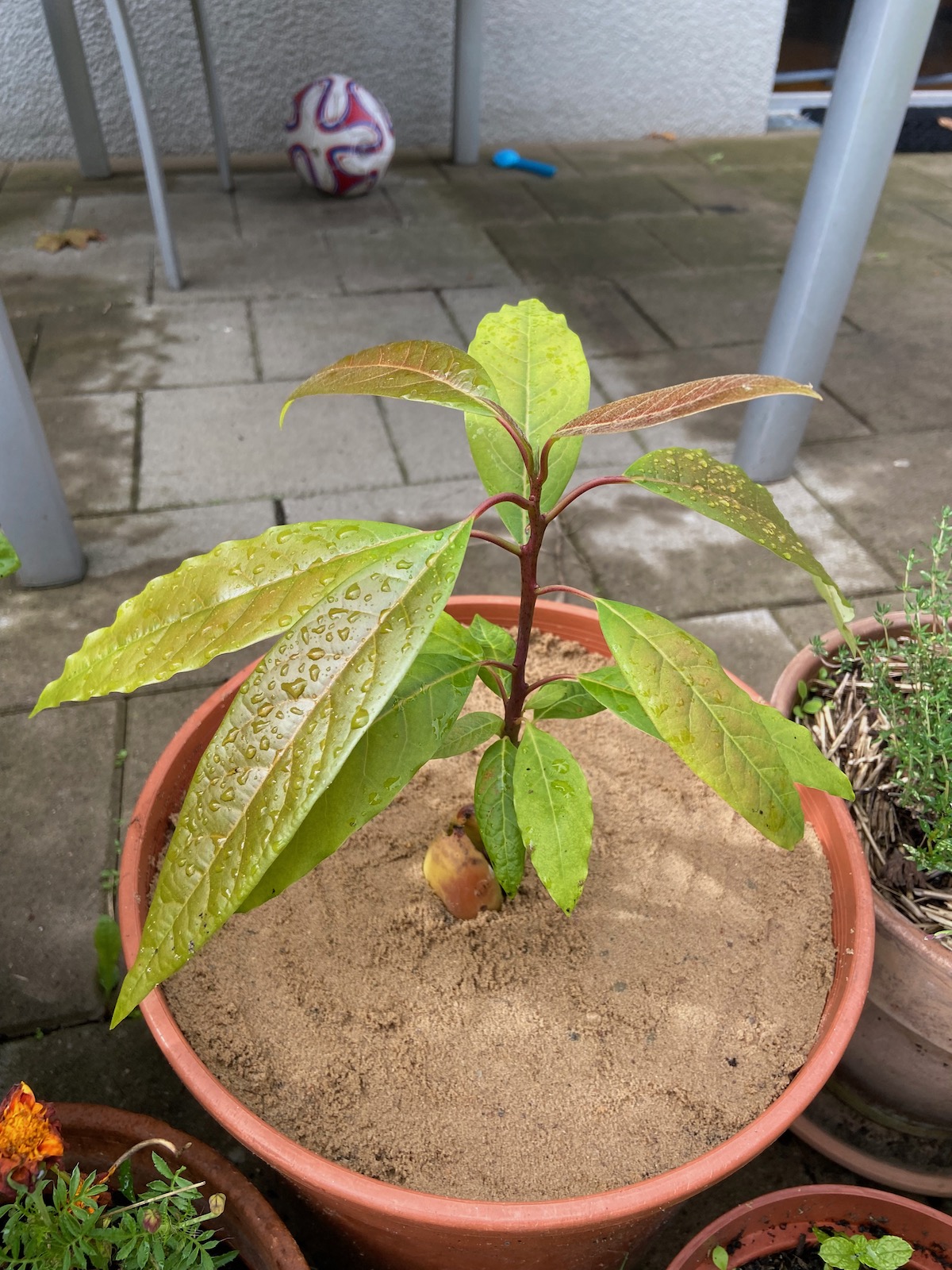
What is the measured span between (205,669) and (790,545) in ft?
5.08

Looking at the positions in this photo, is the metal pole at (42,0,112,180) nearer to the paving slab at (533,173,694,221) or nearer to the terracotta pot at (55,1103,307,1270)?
the paving slab at (533,173,694,221)

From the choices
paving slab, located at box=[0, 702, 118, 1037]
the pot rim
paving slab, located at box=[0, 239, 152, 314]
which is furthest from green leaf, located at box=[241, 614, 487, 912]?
paving slab, located at box=[0, 239, 152, 314]

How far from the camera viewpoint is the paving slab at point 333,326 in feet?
10.3

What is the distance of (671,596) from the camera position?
7.56ft

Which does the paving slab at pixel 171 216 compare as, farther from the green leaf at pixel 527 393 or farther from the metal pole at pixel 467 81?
the green leaf at pixel 527 393

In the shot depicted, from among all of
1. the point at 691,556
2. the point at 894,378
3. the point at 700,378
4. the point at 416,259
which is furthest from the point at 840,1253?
the point at 416,259

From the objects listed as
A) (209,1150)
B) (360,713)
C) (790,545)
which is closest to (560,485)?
(790,545)

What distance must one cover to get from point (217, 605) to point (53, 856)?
116 cm

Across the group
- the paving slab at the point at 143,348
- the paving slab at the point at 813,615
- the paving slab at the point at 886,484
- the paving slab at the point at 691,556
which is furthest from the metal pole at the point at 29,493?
the paving slab at the point at 886,484

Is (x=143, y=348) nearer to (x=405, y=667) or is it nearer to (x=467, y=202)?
(x=467, y=202)

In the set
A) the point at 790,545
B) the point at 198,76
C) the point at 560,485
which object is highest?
the point at 790,545

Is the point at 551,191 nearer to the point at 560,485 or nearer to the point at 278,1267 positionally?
the point at 560,485

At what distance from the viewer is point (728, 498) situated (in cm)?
84

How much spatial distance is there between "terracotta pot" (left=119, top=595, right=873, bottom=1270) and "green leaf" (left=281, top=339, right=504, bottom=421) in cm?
58
